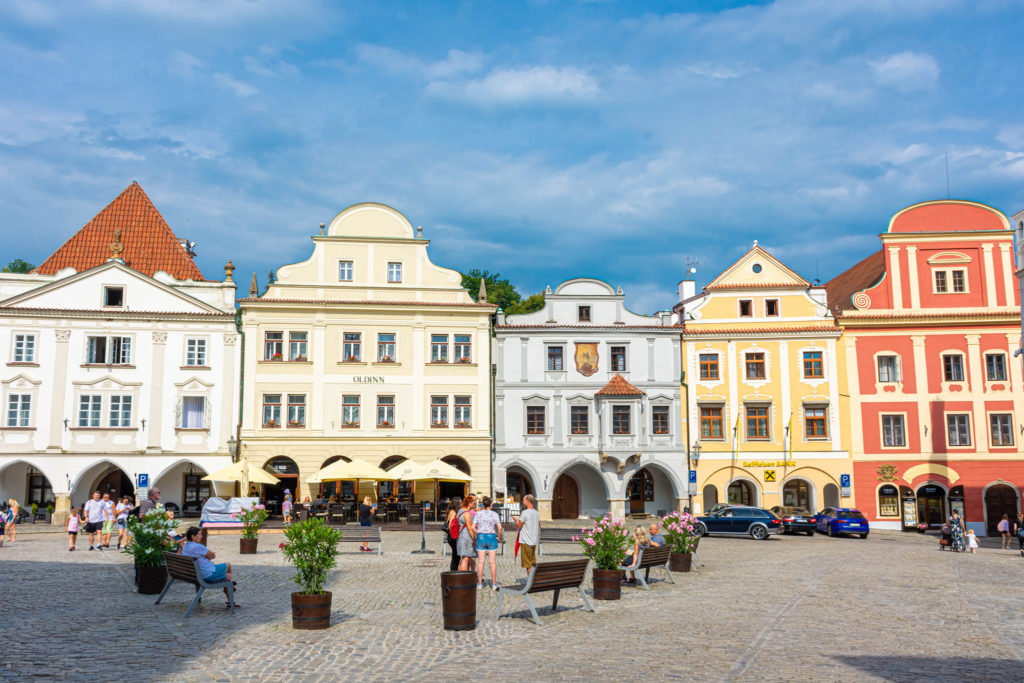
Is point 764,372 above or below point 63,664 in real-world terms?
above

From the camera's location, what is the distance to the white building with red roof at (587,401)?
4028 centimetres

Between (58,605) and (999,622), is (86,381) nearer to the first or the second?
(58,605)

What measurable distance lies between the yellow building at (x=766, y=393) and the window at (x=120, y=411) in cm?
2531

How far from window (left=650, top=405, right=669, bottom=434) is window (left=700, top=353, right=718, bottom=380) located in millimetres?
2571

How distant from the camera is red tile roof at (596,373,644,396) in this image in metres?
40.2

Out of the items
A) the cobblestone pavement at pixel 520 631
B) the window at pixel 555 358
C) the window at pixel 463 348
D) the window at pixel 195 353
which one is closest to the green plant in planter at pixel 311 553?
the cobblestone pavement at pixel 520 631

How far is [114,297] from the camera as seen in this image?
128 feet

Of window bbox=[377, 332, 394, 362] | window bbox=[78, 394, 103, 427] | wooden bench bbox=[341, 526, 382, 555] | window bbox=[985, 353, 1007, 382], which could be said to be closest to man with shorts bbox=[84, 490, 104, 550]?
wooden bench bbox=[341, 526, 382, 555]

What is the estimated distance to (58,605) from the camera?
14.2m

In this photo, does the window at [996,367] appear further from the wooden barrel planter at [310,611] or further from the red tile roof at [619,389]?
the wooden barrel planter at [310,611]

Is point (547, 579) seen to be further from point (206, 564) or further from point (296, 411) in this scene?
point (296, 411)

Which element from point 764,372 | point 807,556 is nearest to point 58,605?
point 807,556

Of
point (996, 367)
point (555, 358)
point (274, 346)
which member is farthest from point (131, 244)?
point (996, 367)

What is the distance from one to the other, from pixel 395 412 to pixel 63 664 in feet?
96.2
